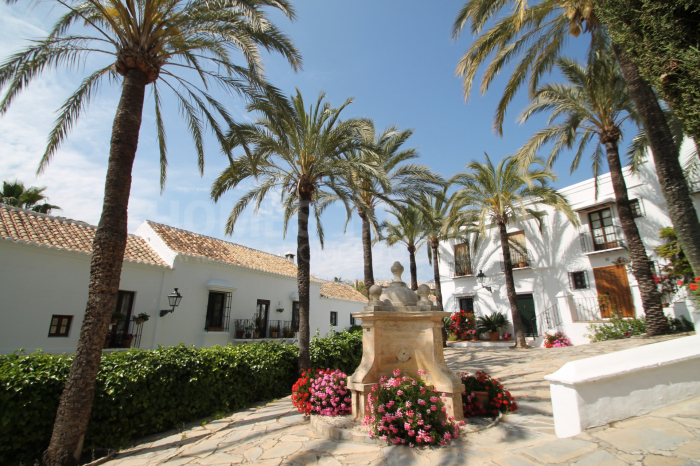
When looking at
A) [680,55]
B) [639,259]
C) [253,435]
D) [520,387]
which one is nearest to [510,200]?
[639,259]

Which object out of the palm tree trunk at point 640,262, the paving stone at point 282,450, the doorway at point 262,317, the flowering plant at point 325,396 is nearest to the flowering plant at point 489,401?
the flowering plant at point 325,396

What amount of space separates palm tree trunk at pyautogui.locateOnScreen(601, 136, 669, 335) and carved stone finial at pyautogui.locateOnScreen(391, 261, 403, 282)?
8.04m

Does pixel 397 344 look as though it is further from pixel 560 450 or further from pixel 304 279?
pixel 304 279

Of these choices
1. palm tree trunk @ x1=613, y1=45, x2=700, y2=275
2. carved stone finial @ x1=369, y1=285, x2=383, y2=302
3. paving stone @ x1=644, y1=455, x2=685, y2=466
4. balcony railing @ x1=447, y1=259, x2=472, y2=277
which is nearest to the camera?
paving stone @ x1=644, y1=455, x2=685, y2=466

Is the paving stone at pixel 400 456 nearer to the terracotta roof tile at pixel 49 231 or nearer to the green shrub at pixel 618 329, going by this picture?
the terracotta roof tile at pixel 49 231

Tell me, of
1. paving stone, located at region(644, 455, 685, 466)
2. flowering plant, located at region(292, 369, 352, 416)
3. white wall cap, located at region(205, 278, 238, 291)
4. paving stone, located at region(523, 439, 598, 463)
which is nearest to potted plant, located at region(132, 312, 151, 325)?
white wall cap, located at region(205, 278, 238, 291)

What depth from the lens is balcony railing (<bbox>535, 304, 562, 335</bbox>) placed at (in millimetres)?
15039

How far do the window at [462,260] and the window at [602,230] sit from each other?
258 inches

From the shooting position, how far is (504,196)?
15.2 meters

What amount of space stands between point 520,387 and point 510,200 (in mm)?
9976

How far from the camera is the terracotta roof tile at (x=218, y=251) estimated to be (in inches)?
559

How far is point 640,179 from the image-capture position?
13.3m

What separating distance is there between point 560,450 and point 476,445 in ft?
3.19

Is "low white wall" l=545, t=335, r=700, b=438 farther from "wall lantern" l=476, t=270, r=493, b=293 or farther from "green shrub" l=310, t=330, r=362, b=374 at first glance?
"wall lantern" l=476, t=270, r=493, b=293
